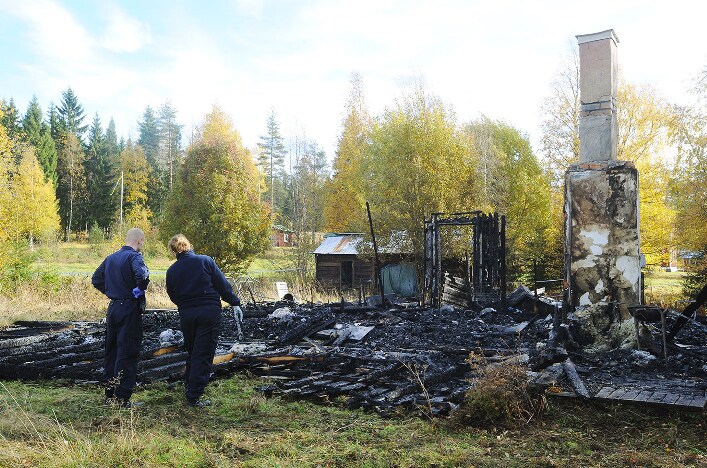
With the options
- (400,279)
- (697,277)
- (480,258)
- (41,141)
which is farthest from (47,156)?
(697,277)

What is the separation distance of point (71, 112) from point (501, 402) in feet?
206

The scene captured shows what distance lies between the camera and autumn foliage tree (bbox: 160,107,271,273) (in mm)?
26344

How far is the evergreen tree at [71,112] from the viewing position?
56.8 metres

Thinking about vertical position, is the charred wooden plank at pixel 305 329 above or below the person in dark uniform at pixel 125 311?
below

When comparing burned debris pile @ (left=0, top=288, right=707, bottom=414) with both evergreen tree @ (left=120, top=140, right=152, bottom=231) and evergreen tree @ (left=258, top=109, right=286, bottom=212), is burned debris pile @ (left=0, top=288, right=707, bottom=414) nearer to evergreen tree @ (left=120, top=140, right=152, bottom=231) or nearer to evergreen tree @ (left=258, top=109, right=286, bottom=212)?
evergreen tree @ (left=120, top=140, right=152, bottom=231)

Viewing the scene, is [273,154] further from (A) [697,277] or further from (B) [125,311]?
(B) [125,311]

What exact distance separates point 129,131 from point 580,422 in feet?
239

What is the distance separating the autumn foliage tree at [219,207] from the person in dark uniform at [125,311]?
20.2 m

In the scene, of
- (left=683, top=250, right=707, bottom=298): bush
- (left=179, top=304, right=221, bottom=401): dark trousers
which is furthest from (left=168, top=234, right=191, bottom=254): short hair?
(left=683, top=250, right=707, bottom=298): bush

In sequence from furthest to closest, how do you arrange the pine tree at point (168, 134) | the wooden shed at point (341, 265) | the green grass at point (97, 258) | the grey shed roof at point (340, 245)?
1. the pine tree at point (168, 134)
2. the green grass at point (97, 258)
3. the wooden shed at point (341, 265)
4. the grey shed roof at point (340, 245)

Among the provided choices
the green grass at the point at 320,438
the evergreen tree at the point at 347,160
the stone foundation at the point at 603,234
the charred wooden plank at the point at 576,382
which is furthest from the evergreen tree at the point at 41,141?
the charred wooden plank at the point at 576,382

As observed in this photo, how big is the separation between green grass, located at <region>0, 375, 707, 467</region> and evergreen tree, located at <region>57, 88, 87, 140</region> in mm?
58076

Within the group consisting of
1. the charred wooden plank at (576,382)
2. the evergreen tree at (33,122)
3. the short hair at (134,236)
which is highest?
the evergreen tree at (33,122)

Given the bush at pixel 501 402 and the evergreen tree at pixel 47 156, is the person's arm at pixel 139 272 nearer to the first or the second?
the bush at pixel 501 402
